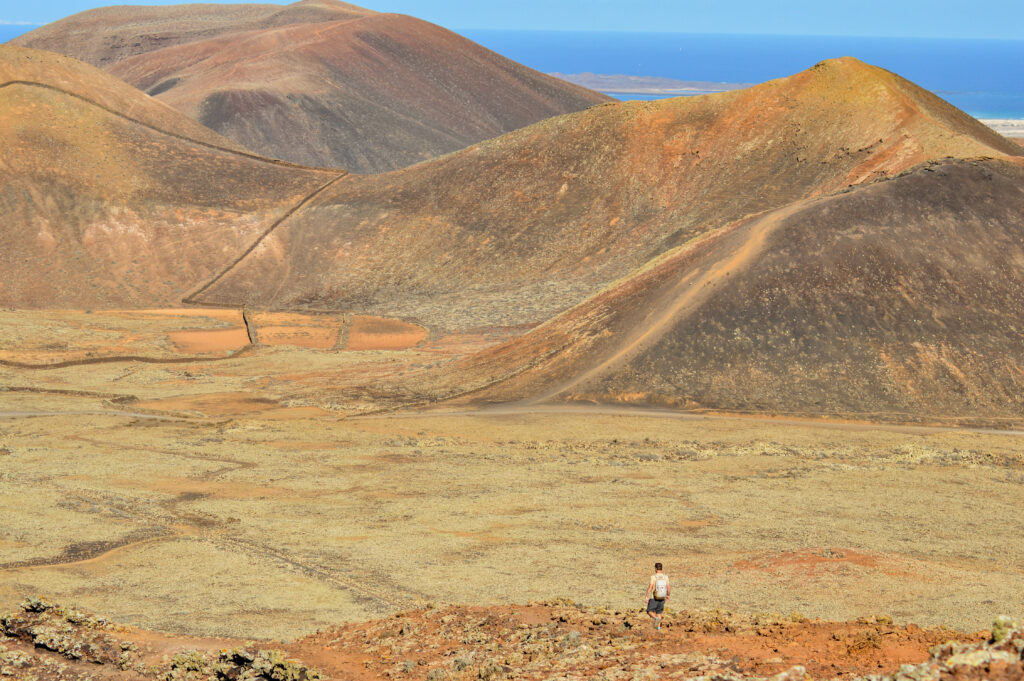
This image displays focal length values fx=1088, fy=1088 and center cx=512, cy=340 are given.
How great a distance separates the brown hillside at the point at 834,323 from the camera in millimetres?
39344

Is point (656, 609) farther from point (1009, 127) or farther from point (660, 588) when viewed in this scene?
point (1009, 127)

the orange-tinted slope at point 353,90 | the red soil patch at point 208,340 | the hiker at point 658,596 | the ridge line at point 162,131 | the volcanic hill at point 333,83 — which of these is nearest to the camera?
the hiker at point 658,596

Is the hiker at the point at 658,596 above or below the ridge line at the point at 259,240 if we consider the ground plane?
below

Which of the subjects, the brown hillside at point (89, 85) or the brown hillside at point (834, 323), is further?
the brown hillside at point (89, 85)

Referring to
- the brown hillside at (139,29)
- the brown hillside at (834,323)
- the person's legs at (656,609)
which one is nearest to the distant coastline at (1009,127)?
the brown hillside at (139,29)

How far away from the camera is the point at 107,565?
76.1 feet

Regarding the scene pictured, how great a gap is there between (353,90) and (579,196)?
78.8 metres

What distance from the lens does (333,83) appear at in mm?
139500

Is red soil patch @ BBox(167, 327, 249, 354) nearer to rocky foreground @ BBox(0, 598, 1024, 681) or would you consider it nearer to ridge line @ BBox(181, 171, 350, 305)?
ridge line @ BBox(181, 171, 350, 305)

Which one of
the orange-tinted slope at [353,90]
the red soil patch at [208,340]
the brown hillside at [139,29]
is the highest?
the brown hillside at [139,29]

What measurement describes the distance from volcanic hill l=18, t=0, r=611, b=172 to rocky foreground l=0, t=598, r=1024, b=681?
10630cm

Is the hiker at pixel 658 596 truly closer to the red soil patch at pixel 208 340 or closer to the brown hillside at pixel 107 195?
the red soil patch at pixel 208 340

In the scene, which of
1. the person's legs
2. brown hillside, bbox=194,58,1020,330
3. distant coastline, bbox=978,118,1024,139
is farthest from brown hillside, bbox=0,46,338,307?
distant coastline, bbox=978,118,1024,139

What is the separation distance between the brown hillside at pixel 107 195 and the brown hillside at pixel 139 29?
94.9 m
